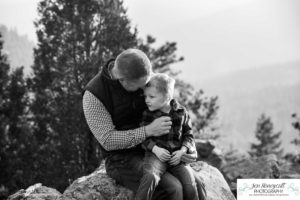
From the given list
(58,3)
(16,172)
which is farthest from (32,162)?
(58,3)

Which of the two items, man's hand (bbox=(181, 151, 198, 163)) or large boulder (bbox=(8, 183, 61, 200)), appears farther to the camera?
large boulder (bbox=(8, 183, 61, 200))

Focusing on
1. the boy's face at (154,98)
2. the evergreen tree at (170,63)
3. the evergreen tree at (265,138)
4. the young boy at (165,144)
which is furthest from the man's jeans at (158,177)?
the evergreen tree at (265,138)

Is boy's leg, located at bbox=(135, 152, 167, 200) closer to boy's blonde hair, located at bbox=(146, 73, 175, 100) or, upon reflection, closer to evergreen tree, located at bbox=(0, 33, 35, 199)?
boy's blonde hair, located at bbox=(146, 73, 175, 100)

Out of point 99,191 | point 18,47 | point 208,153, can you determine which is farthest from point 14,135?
point 18,47

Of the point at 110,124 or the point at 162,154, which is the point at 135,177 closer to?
the point at 162,154

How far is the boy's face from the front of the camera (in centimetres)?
348

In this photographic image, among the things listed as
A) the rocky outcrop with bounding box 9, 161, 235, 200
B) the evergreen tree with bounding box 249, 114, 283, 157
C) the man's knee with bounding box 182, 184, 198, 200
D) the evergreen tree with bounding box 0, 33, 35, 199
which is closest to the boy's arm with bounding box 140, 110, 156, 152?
the man's knee with bounding box 182, 184, 198, 200

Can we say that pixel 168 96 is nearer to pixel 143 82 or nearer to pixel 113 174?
pixel 143 82

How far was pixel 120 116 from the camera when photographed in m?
3.77

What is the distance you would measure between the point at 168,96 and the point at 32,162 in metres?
10.5

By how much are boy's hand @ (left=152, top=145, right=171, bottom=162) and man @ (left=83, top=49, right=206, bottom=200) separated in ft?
0.48

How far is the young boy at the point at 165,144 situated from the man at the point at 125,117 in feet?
0.31

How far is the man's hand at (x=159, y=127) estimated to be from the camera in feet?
11.6

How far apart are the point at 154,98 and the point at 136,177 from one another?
0.82 metres
